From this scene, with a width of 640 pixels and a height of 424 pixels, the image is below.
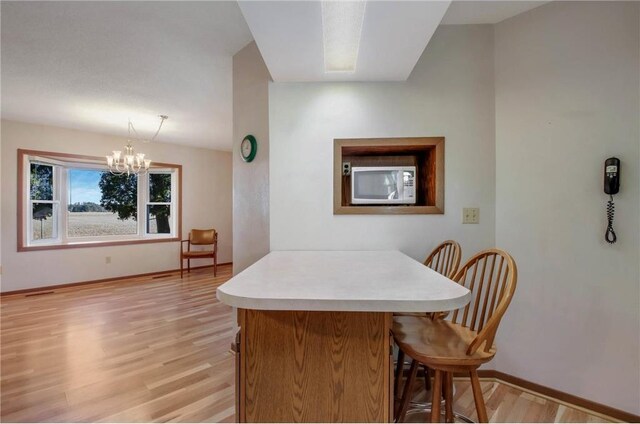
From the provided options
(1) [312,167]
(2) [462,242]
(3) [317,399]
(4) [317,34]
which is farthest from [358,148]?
(3) [317,399]

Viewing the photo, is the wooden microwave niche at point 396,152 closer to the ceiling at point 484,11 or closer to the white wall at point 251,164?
the white wall at point 251,164

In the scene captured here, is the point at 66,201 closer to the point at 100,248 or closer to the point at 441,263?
the point at 100,248

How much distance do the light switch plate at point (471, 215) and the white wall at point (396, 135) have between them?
0.03 m

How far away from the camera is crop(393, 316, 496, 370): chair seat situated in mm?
1051

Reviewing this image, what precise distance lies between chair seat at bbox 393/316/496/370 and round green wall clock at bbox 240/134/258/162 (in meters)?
1.48

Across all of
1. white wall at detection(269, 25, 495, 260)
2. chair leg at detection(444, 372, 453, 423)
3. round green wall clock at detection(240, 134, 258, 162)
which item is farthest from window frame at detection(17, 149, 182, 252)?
chair leg at detection(444, 372, 453, 423)

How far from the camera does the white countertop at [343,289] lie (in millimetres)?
834

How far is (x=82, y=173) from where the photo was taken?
4527 mm

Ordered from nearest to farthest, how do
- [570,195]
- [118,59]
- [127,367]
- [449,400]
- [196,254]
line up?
[449,400] → [570,195] → [127,367] → [118,59] → [196,254]

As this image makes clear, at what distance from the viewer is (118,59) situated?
7.52 ft

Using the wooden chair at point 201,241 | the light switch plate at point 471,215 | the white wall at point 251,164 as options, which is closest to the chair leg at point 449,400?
the light switch plate at point 471,215

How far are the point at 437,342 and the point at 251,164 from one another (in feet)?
5.52

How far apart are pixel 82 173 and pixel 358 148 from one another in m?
4.80

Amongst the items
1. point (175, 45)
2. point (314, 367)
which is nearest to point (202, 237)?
point (175, 45)
